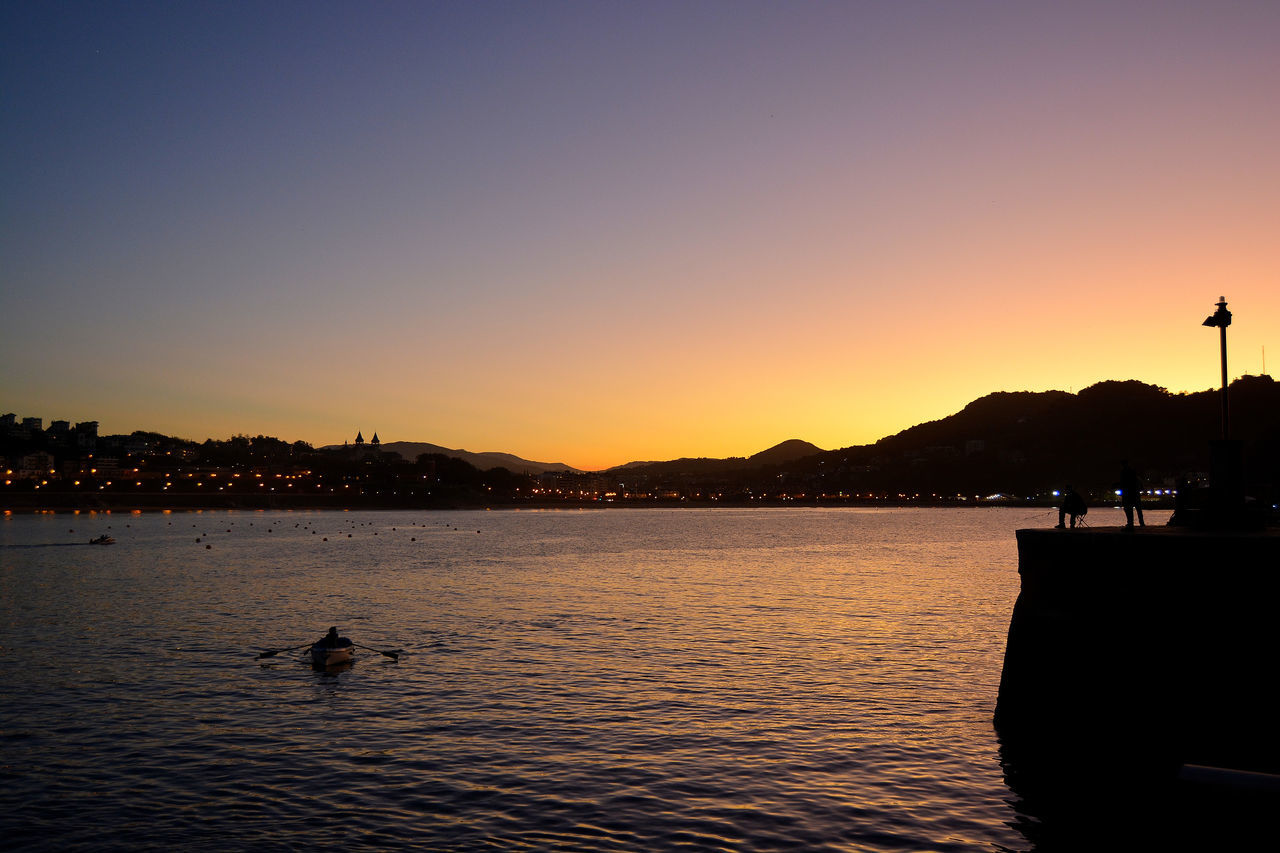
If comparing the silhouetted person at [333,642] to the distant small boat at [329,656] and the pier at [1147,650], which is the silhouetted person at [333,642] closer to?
the distant small boat at [329,656]

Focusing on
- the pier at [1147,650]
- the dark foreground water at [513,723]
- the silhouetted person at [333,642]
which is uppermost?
the pier at [1147,650]

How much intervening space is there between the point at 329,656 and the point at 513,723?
11.4 metres

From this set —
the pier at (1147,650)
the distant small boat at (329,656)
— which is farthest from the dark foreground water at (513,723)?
the pier at (1147,650)

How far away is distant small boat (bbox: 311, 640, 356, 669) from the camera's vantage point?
3288 centimetres

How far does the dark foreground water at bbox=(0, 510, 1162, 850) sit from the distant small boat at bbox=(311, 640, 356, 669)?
0.78 m

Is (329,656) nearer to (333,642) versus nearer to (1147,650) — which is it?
(333,642)

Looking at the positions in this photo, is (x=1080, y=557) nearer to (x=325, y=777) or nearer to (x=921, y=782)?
(x=921, y=782)

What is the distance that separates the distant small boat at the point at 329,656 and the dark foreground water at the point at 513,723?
784 mm

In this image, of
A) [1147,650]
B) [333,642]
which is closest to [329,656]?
[333,642]

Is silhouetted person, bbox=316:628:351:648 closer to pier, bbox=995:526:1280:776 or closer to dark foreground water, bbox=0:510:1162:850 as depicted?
dark foreground water, bbox=0:510:1162:850

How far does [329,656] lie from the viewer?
33062 mm

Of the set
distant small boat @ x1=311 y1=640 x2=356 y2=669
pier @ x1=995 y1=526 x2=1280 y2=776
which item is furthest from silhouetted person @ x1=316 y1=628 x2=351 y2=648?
pier @ x1=995 y1=526 x2=1280 y2=776

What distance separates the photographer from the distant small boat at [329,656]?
32875 millimetres

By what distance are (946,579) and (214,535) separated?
116597 mm
